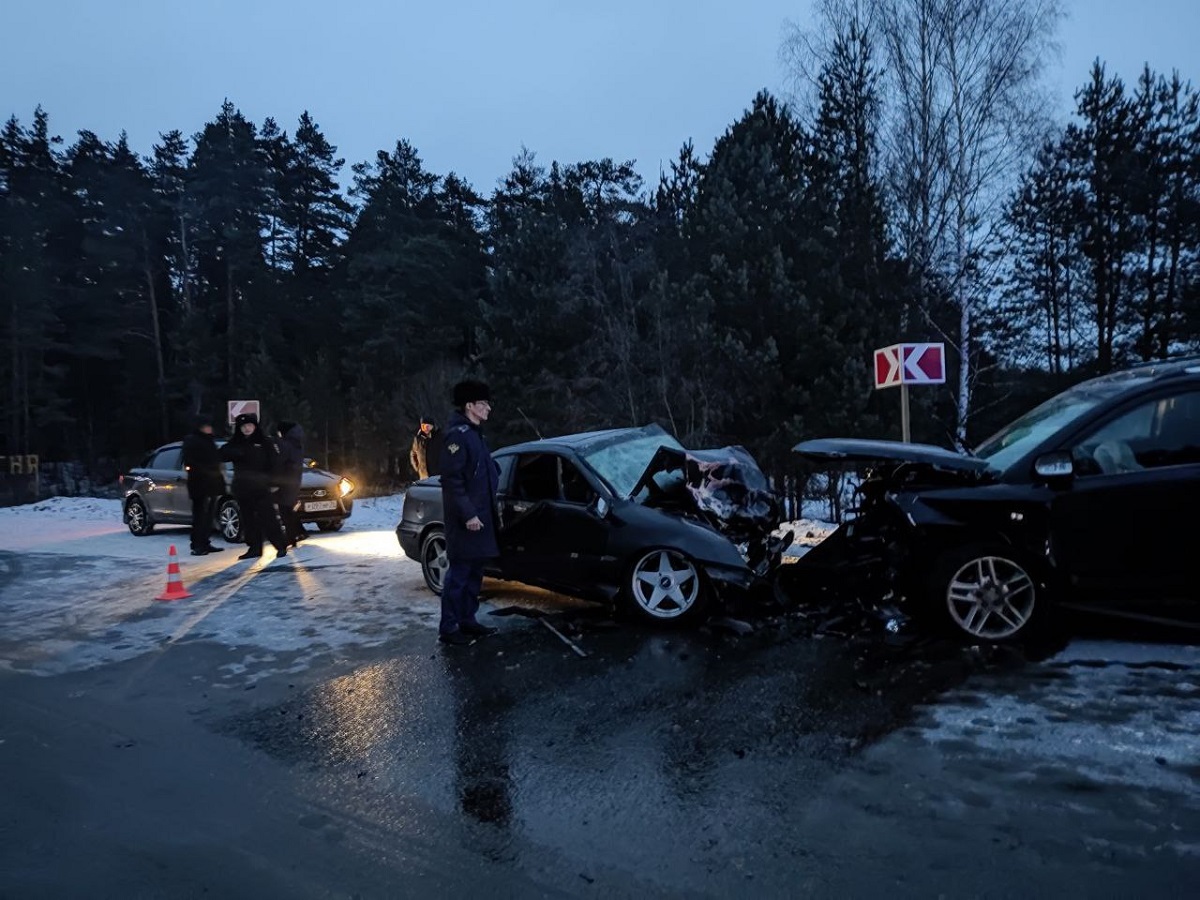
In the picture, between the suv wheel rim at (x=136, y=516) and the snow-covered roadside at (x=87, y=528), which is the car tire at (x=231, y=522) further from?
the suv wheel rim at (x=136, y=516)

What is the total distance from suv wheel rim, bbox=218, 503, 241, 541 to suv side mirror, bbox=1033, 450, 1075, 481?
11.6 metres

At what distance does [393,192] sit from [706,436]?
2889cm

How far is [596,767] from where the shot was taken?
400cm

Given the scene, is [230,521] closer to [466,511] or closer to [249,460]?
[249,460]

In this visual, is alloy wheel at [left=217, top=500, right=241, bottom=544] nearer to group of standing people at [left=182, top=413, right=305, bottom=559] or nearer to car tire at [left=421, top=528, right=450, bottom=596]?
group of standing people at [left=182, top=413, right=305, bottom=559]

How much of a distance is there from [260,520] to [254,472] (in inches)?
25.2

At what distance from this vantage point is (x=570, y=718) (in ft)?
15.4

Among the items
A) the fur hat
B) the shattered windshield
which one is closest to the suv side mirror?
the shattered windshield

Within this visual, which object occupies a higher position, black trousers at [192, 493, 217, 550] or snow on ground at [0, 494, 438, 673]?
black trousers at [192, 493, 217, 550]

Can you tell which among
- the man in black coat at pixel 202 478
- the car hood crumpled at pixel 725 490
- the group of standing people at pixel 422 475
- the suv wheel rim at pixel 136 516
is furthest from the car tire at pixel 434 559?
the suv wheel rim at pixel 136 516

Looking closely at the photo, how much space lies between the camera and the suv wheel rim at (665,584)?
656 cm

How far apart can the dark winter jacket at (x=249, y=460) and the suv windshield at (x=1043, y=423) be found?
8498 millimetres

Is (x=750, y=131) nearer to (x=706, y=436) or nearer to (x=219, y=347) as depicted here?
(x=706, y=436)

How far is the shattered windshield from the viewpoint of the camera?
23.3 ft
